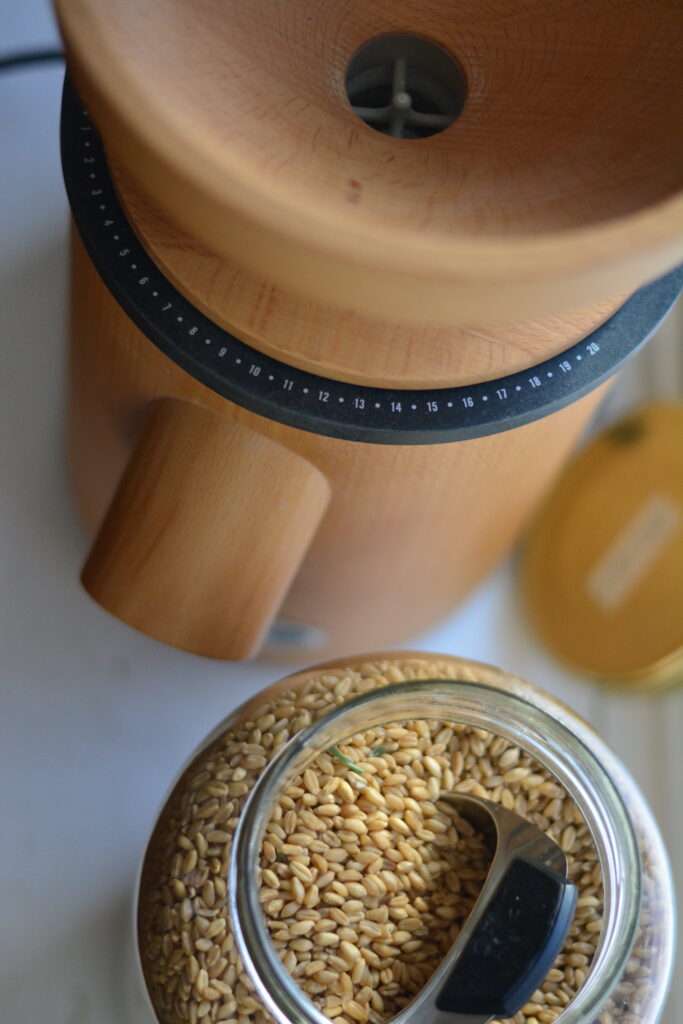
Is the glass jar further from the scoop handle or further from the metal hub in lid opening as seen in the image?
the metal hub in lid opening

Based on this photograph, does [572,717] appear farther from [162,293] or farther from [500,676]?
[162,293]

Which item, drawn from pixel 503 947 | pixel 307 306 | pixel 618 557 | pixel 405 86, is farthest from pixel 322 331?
pixel 618 557

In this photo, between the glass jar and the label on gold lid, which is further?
the label on gold lid

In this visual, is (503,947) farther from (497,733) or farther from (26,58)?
(26,58)

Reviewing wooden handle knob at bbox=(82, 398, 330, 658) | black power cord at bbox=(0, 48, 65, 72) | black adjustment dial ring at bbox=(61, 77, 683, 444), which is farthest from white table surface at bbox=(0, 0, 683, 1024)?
black adjustment dial ring at bbox=(61, 77, 683, 444)

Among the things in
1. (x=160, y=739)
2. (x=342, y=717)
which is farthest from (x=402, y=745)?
(x=160, y=739)

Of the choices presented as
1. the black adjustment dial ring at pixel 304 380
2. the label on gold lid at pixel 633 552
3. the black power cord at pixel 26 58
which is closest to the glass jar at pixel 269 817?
the black adjustment dial ring at pixel 304 380

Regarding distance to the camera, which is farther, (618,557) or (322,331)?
(618,557)

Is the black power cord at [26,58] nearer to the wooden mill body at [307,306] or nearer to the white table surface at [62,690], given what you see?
the white table surface at [62,690]
